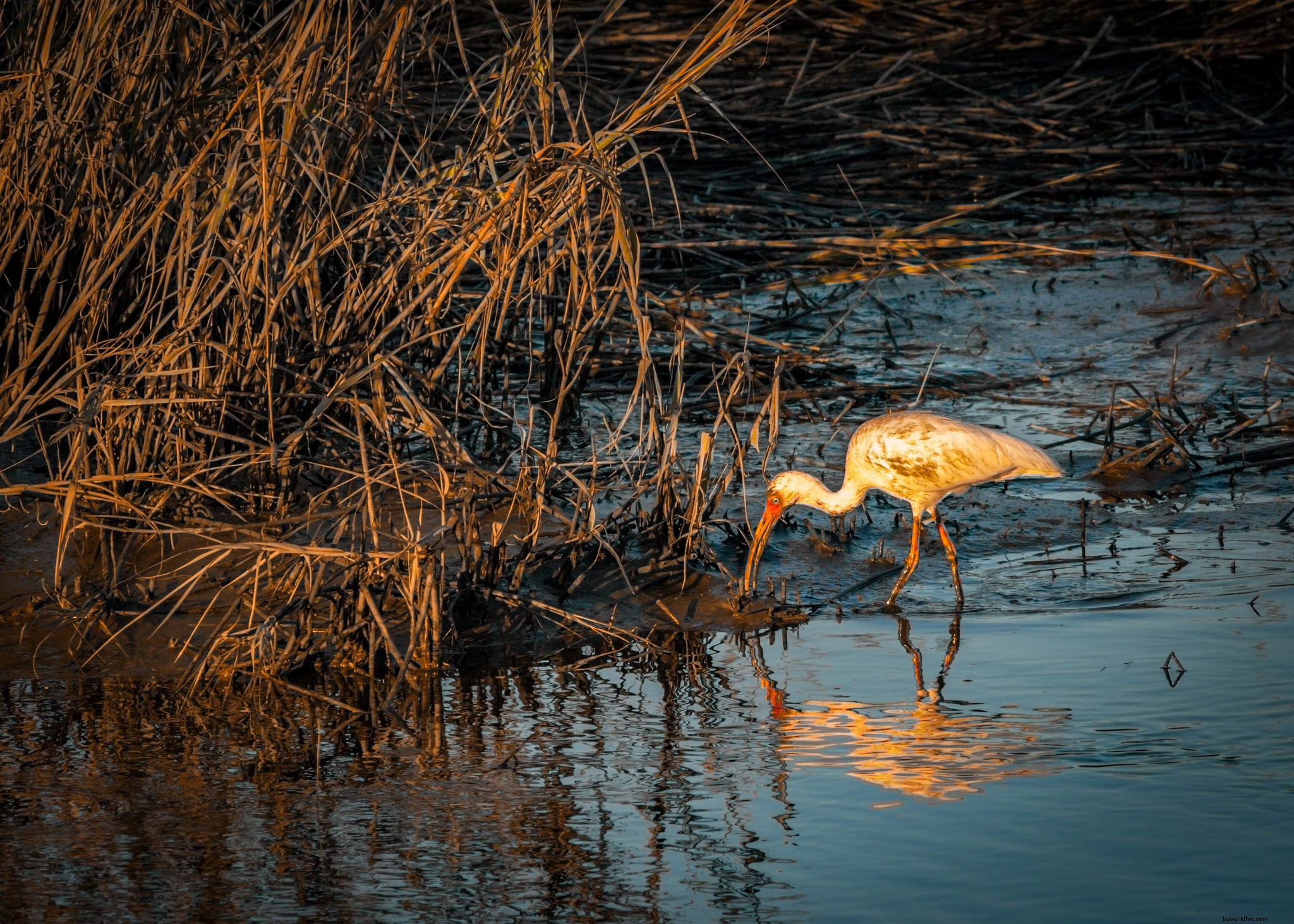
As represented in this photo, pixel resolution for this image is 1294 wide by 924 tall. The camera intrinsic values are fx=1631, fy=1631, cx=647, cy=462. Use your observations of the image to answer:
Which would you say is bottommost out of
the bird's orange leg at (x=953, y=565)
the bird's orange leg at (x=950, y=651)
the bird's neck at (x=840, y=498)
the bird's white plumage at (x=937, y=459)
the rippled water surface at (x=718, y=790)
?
the rippled water surface at (x=718, y=790)

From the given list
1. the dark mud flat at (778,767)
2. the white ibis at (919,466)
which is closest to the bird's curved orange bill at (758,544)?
the white ibis at (919,466)

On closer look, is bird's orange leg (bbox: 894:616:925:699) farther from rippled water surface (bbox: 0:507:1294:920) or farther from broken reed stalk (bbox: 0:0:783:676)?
broken reed stalk (bbox: 0:0:783:676)

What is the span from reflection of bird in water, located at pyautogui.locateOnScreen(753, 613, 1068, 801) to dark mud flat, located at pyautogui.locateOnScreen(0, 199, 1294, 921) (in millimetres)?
12

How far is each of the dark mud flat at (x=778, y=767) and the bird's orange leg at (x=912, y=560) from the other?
7 cm

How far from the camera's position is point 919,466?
571cm

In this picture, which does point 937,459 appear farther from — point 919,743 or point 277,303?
point 277,303

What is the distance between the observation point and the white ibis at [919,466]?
5.71m

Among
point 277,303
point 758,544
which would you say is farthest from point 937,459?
point 277,303

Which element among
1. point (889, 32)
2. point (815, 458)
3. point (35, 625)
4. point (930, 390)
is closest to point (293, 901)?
point (35, 625)

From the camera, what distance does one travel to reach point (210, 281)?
16.2ft

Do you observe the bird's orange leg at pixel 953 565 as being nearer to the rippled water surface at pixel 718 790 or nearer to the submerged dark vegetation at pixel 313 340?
A: the rippled water surface at pixel 718 790

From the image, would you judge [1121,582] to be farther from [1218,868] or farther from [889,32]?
[889,32]

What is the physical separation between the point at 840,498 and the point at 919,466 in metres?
0.36

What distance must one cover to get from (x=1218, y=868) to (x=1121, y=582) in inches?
83.4
